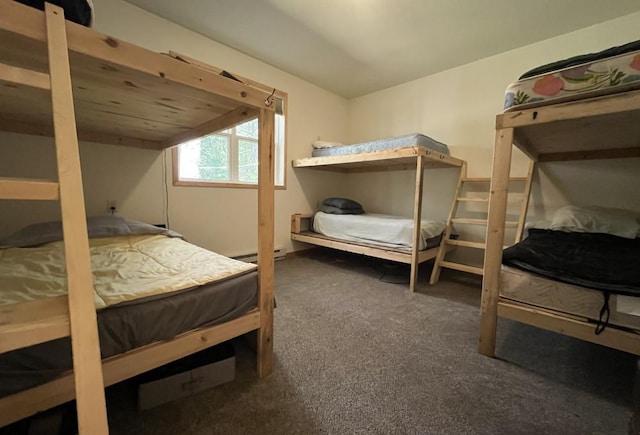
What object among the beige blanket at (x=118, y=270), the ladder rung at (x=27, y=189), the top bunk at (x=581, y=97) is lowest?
the beige blanket at (x=118, y=270)

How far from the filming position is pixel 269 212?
1222 millimetres

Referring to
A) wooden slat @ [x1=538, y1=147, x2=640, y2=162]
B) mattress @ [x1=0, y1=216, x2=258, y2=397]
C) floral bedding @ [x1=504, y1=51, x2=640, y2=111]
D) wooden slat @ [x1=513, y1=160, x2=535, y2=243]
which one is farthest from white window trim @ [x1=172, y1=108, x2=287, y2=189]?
wooden slat @ [x1=538, y1=147, x2=640, y2=162]

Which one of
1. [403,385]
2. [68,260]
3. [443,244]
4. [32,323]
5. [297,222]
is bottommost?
[403,385]

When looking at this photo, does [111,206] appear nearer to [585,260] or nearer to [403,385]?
[403,385]

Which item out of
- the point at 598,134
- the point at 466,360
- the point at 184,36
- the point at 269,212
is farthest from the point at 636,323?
the point at 184,36

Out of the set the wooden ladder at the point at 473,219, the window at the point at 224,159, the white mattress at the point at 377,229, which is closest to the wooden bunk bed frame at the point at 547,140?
the wooden ladder at the point at 473,219

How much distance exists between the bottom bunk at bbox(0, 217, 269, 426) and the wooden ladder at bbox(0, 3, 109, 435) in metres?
0.02

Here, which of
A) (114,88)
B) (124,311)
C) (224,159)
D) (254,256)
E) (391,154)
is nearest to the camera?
(124,311)

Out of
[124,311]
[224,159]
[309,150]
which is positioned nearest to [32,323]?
[124,311]

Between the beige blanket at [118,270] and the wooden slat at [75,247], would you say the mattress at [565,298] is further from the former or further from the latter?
the wooden slat at [75,247]

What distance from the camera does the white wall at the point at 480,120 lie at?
229 cm

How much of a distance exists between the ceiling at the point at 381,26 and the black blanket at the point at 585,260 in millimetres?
1904

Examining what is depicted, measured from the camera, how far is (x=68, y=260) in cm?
58

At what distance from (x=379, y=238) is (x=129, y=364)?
232 cm
